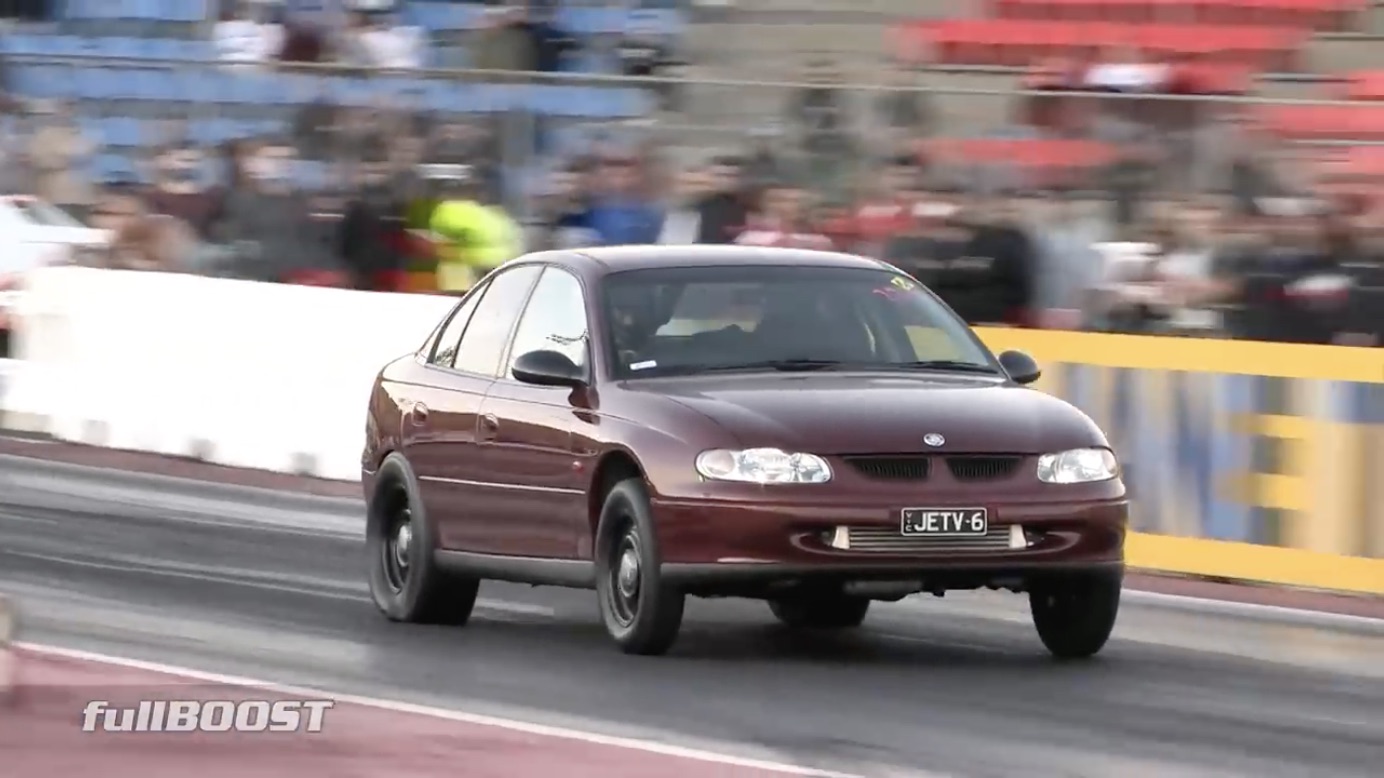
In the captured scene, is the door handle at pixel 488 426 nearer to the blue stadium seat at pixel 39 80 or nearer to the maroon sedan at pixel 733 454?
the maroon sedan at pixel 733 454

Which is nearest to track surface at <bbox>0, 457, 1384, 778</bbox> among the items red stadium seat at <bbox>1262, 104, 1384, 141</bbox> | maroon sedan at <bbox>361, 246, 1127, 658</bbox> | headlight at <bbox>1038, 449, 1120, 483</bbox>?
maroon sedan at <bbox>361, 246, 1127, 658</bbox>

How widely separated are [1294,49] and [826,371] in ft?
28.6

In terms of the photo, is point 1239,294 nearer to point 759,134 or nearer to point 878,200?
point 878,200

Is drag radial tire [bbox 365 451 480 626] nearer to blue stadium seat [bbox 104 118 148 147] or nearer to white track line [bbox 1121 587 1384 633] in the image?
white track line [bbox 1121 587 1384 633]

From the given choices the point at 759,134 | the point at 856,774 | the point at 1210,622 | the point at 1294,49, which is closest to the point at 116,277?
the point at 759,134

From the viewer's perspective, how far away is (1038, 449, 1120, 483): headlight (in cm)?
1104

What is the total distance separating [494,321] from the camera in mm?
12812

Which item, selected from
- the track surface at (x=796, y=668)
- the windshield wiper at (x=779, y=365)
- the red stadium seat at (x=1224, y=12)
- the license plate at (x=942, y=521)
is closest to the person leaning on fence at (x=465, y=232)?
the track surface at (x=796, y=668)

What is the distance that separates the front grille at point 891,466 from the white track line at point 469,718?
174 centimetres

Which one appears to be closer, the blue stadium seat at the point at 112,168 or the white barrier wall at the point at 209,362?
the white barrier wall at the point at 209,362

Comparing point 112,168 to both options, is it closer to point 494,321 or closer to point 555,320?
point 494,321

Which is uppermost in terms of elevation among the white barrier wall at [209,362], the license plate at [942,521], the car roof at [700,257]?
the car roof at [700,257]

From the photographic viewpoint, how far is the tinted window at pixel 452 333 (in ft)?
43.0

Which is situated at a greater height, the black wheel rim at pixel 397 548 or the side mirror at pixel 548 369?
the side mirror at pixel 548 369
